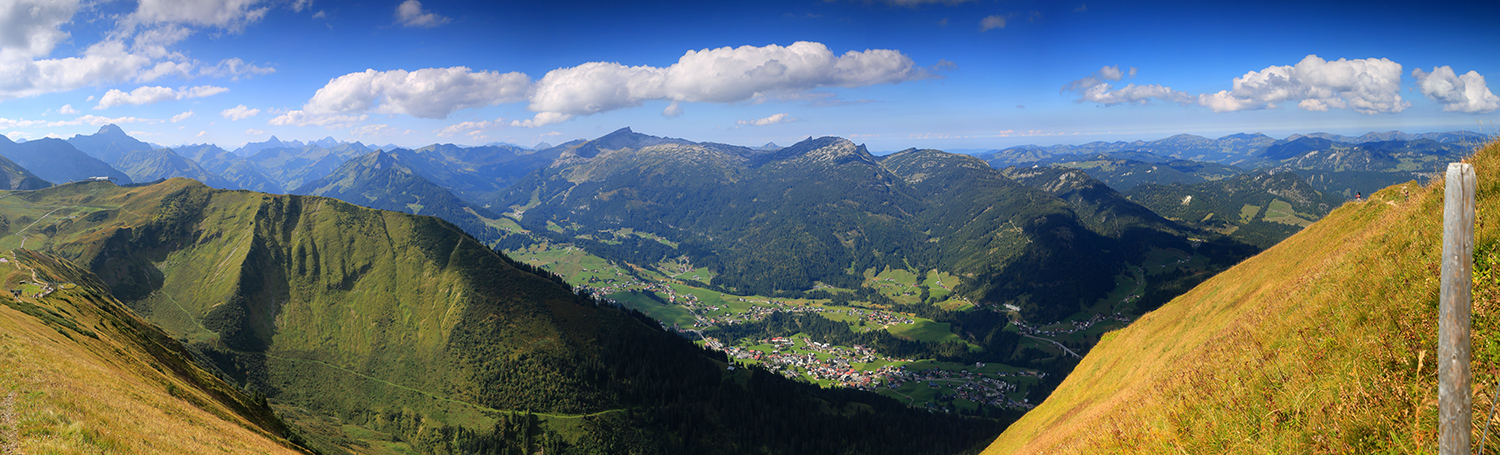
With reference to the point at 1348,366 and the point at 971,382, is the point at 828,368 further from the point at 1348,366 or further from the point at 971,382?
the point at 1348,366

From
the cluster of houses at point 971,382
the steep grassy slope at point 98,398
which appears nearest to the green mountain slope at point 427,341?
the steep grassy slope at point 98,398

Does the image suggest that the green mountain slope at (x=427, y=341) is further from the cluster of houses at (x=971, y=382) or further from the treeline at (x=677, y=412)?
the cluster of houses at (x=971, y=382)

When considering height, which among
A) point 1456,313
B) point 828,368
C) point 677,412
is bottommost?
point 828,368

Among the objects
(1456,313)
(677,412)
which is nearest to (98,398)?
(1456,313)

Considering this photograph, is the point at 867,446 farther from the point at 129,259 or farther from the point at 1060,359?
the point at 129,259

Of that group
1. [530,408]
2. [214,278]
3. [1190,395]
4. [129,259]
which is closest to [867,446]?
[530,408]

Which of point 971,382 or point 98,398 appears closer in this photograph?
point 98,398
